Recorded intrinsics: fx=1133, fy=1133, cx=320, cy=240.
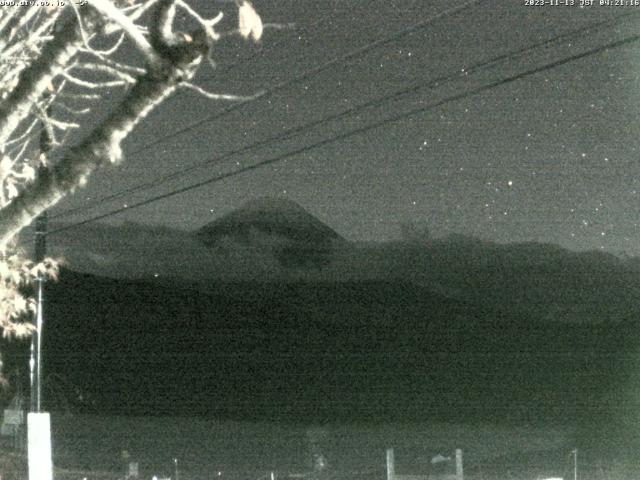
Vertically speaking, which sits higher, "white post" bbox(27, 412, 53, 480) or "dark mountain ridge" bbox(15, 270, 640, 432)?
"dark mountain ridge" bbox(15, 270, 640, 432)

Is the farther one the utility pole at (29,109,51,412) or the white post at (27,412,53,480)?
the utility pole at (29,109,51,412)

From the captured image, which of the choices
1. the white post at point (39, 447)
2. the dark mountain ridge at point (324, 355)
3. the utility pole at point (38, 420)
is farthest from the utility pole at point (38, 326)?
the dark mountain ridge at point (324, 355)

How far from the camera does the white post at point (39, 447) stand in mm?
16953

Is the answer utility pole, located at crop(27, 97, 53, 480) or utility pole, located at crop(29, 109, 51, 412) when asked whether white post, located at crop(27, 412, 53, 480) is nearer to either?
utility pole, located at crop(27, 97, 53, 480)

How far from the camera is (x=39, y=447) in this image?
56.7 ft

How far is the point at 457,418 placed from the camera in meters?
44.6

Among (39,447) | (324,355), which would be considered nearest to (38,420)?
(39,447)

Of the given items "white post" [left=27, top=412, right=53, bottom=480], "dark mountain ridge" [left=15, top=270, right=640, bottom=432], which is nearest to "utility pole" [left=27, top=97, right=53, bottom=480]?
"white post" [left=27, top=412, right=53, bottom=480]

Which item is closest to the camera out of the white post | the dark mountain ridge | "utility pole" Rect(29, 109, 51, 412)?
the white post

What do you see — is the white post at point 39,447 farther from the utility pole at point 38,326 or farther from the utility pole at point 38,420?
the utility pole at point 38,326

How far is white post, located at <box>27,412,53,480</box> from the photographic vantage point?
17.0 meters

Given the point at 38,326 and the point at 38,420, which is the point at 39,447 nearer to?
the point at 38,420

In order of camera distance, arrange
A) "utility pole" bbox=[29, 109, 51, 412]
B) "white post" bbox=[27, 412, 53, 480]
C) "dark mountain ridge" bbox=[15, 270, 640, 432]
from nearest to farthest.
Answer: "white post" bbox=[27, 412, 53, 480] → "utility pole" bbox=[29, 109, 51, 412] → "dark mountain ridge" bbox=[15, 270, 640, 432]

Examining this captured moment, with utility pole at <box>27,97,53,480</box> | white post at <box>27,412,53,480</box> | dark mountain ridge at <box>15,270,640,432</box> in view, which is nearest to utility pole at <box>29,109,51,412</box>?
utility pole at <box>27,97,53,480</box>
